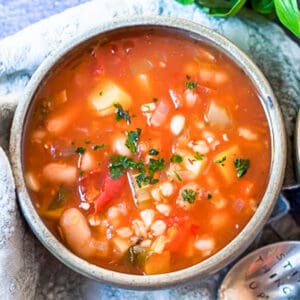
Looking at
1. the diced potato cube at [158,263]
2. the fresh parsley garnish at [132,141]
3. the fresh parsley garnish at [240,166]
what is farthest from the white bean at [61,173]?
the fresh parsley garnish at [240,166]

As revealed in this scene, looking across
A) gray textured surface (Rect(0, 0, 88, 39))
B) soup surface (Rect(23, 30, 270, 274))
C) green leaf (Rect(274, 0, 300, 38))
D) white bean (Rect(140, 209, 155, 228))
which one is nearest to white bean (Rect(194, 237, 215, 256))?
soup surface (Rect(23, 30, 270, 274))

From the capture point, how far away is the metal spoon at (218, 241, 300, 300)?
1925 mm

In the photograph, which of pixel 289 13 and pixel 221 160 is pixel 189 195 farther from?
pixel 289 13

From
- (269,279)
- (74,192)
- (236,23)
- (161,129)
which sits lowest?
(269,279)

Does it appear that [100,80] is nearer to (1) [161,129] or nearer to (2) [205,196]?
(1) [161,129]

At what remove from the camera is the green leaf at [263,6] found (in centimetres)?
192

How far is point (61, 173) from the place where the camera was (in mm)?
1792

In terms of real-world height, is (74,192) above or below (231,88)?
below

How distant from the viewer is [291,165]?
1.93m

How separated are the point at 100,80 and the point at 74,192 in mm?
243

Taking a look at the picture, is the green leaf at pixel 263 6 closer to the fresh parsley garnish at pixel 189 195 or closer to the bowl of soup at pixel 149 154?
the bowl of soup at pixel 149 154

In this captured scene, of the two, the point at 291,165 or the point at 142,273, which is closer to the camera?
the point at 142,273

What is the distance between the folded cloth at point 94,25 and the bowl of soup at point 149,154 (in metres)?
0.12

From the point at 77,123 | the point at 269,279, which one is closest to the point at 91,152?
the point at 77,123
